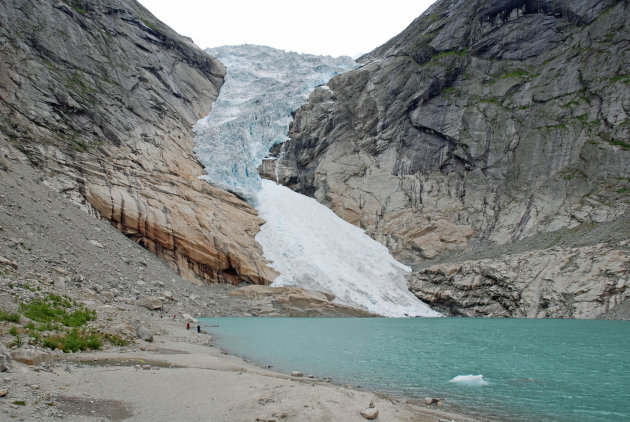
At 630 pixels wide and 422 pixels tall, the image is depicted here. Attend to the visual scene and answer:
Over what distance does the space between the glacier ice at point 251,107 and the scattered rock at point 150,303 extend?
22951 mm

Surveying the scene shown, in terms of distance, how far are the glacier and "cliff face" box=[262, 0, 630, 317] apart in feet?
9.01

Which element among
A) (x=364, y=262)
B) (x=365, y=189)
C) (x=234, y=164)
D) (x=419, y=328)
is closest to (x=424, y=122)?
(x=365, y=189)

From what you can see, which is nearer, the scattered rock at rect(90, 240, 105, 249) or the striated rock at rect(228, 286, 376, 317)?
the scattered rock at rect(90, 240, 105, 249)

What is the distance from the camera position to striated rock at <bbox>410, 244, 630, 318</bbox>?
95.9 ft

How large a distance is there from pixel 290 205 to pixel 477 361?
125 ft

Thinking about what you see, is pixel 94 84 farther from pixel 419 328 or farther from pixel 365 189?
pixel 419 328

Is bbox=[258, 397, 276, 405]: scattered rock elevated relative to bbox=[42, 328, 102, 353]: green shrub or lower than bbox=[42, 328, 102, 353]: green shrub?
elevated

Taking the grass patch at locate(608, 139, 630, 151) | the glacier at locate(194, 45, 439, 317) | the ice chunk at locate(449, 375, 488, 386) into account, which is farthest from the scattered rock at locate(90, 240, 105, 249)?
the grass patch at locate(608, 139, 630, 151)

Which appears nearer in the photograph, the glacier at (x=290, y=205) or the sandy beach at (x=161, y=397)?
the sandy beach at (x=161, y=397)

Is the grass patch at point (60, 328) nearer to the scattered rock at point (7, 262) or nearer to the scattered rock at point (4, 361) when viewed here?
the scattered rock at point (4, 361)

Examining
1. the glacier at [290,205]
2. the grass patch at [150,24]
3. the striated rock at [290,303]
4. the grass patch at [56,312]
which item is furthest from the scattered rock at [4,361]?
the grass patch at [150,24]

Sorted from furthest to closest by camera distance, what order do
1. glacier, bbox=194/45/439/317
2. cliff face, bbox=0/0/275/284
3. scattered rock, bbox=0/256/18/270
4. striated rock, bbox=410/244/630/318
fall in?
glacier, bbox=194/45/439/317 < cliff face, bbox=0/0/275/284 < striated rock, bbox=410/244/630/318 < scattered rock, bbox=0/256/18/270

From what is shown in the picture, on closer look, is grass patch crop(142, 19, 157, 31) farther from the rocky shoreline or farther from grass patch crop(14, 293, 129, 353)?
grass patch crop(14, 293, 129, 353)

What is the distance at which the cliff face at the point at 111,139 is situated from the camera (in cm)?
3222
